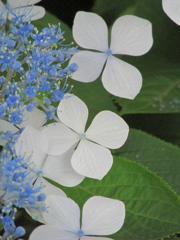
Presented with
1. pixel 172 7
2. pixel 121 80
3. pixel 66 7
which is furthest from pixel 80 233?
pixel 66 7

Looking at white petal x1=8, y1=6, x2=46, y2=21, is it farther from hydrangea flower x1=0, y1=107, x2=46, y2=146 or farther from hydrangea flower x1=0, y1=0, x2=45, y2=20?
hydrangea flower x1=0, y1=107, x2=46, y2=146

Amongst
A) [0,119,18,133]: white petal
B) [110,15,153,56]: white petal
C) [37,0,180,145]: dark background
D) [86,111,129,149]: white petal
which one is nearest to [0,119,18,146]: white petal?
[0,119,18,133]: white petal

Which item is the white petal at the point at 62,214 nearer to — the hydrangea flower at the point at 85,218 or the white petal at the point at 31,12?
the hydrangea flower at the point at 85,218

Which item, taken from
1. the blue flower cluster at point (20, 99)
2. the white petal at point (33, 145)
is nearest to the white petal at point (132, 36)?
the blue flower cluster at point (20, 99)

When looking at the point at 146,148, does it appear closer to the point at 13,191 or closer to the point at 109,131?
the point at 109,131

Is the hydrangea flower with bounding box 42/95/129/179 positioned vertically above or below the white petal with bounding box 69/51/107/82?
below

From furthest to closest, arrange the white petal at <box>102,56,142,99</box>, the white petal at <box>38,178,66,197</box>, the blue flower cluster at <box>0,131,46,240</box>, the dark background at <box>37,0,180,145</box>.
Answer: the dark background at <box>37,0,180,145</box>, the white petal at <box>102,56,142,99</box>, the white petal at <box>38,178,66,197</box>, the blue flower cluster at <box>0,131,46,240</box>

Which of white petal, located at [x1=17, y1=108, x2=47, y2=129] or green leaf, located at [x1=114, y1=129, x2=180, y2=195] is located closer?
white petal, located at [x1=17, y1=108, x2=47, y2=129]

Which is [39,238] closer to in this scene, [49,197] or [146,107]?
[49,197]
